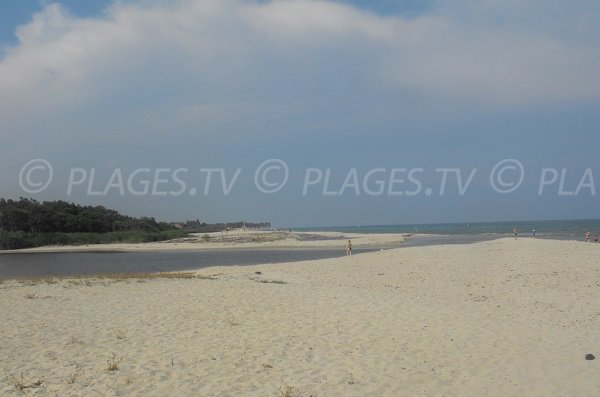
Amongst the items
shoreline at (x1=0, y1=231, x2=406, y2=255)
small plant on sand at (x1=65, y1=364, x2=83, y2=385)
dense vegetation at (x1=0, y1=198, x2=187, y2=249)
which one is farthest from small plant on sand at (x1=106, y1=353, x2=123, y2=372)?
dense vegetation at (x1=0, y1=198, x2=187, y2=249)

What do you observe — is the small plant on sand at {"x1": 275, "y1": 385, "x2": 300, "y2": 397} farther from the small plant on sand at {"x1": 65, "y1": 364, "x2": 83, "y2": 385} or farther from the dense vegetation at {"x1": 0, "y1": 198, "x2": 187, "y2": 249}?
the dense vegetation at {"x1": 0, "y1": 198, "x2": 187, "y2": 249}

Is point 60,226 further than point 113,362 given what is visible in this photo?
Yes

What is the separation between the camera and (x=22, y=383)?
6492 millimetres

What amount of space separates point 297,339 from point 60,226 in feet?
266

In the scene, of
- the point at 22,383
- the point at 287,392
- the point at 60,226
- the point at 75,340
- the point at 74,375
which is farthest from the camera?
the point at 60,226

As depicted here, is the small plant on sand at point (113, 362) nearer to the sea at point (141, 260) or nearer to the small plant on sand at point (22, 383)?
the small plant on sand at point (22, 383)

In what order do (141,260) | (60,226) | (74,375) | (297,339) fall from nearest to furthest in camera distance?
1. (74,375)
2. (297,339)
3. (141,260)
4. (60,226)

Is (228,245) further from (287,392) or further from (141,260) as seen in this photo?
(287,392)

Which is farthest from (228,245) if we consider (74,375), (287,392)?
(287,392)

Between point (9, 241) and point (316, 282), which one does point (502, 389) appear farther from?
point (9, 241)

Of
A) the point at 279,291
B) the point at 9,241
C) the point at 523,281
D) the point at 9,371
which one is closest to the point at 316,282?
the point at 279,291

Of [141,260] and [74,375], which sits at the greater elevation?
[74,375]

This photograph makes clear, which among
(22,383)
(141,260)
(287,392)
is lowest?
(141,260)

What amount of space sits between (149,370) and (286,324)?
3.69 m
